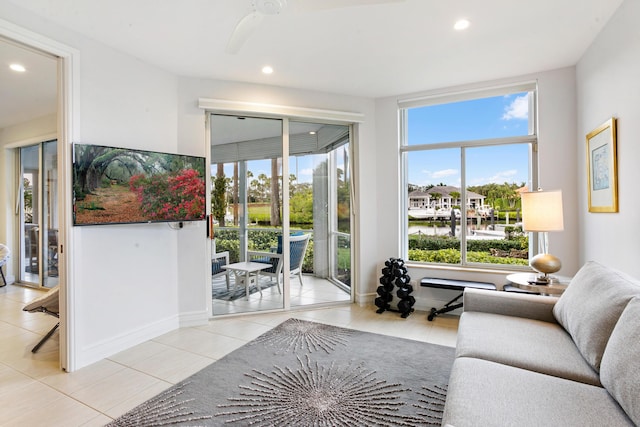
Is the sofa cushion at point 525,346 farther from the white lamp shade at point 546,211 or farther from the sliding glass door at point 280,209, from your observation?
the sliding glass door at point 280,209

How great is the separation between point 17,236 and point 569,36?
7640 mm

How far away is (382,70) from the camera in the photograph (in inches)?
132

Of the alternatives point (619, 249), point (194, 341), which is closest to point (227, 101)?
point (194, 341)

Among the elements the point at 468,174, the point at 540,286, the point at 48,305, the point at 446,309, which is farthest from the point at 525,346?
the point at 48,305

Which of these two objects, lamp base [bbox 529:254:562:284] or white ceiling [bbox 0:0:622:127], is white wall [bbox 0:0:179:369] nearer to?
white ceiling [bbox 0:0:622:127]

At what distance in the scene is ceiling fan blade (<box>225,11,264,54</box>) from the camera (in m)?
1.74

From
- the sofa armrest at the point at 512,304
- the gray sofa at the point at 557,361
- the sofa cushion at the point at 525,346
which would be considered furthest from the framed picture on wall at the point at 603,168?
the sofa cushion at the point at 525,346

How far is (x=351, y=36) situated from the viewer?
2688mm

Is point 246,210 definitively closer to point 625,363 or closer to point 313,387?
point 313,387

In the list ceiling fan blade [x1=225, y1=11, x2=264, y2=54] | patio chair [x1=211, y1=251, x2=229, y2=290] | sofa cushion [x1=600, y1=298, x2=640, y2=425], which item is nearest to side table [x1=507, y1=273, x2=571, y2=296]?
sofa cushion [x1=600, y1=298, x2=640, y2=425]

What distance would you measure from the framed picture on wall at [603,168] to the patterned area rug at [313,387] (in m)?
1.75

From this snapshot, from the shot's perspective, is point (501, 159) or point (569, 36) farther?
point (501, 159)

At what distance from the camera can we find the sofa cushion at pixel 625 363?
1.19 meters

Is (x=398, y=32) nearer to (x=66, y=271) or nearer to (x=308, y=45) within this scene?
(x=308, y=45)
